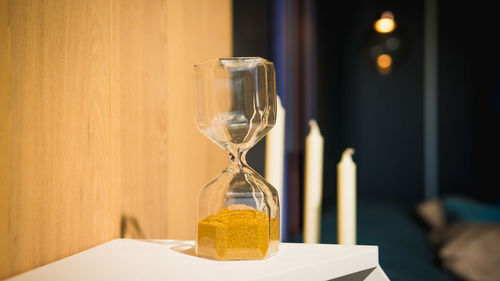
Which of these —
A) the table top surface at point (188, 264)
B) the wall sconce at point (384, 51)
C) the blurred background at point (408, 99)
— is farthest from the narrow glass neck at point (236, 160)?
the wall sconce at point (384, 51)

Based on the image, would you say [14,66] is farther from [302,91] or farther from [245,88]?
[302,91]

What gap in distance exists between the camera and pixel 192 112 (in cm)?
100

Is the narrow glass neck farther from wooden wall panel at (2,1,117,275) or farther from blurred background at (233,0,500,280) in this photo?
blurred background at (233,0,500,280)

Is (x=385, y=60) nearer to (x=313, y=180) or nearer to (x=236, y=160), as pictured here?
(x=313, y=180)

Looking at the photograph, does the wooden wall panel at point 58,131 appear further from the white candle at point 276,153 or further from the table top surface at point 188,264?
the white candle at point 276,153

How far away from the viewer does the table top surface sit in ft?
1.69

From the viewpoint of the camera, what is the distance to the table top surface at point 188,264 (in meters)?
0.51

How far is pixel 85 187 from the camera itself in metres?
0.66

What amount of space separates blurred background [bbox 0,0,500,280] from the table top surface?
0.05 metres

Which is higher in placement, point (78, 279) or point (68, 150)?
point (68, 150)

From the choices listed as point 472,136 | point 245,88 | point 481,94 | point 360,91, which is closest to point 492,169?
point 472,136

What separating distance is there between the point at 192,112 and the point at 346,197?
382mm

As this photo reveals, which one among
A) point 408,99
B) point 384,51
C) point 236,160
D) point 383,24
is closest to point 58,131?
point 236,160

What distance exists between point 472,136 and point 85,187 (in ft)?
12.7
